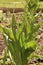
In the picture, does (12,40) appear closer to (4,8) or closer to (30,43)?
(30,43)

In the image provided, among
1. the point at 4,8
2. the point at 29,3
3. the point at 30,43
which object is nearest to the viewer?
the point at 30,43

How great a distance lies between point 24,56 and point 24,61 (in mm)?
55

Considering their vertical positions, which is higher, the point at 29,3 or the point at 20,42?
the point at 29,3

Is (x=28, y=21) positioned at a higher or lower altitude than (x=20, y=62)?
higher

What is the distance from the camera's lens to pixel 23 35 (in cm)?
244

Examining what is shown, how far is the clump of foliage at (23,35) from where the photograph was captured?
2387mm

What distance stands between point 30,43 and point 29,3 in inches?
15.4

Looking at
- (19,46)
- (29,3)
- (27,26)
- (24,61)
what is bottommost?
(24,61)

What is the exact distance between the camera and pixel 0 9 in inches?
195

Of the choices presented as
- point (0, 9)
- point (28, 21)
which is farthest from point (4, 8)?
point (28, 21)

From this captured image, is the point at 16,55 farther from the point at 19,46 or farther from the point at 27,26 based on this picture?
the point at 27,26

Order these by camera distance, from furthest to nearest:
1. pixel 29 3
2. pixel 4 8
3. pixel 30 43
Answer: pixel 4 8, pixel 29 3, pixel 30 43

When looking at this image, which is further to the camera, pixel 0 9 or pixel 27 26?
pixel 0 9

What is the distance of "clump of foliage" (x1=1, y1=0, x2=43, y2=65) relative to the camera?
7.83 feet
